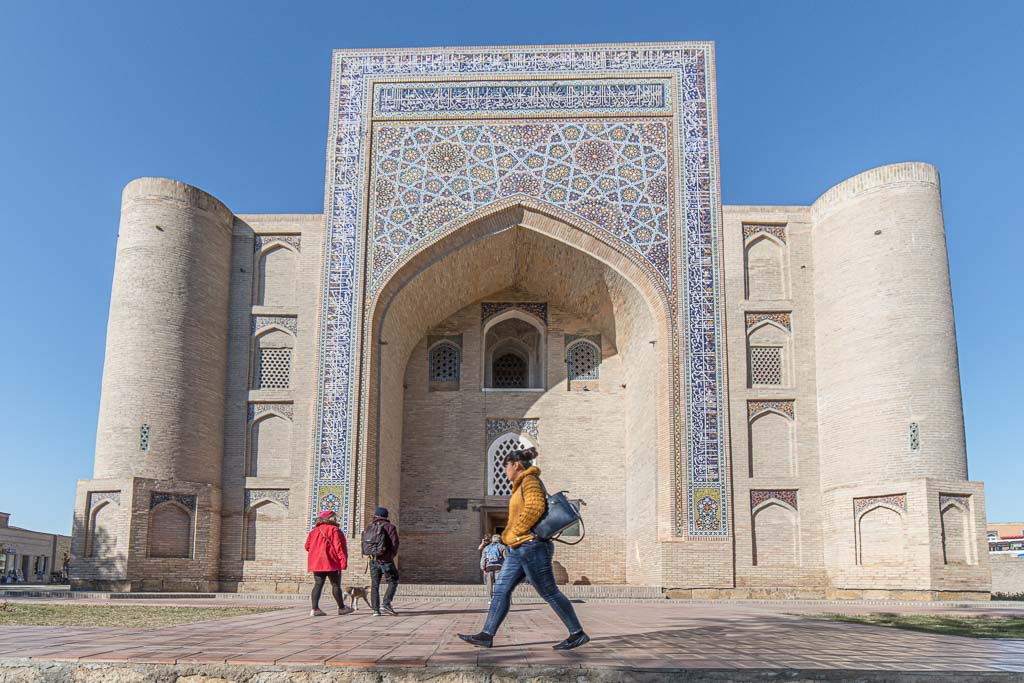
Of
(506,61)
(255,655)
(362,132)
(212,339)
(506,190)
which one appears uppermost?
(506,61)

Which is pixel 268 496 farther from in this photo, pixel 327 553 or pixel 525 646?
pixel 525 646

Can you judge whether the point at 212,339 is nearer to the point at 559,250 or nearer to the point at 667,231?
the point at 559,250

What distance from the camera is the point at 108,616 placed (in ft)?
22.5

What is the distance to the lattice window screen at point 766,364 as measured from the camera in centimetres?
1434

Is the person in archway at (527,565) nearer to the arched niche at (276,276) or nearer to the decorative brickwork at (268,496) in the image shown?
the decorative brickwork at (268,496)

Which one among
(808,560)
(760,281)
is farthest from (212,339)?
(808,560)

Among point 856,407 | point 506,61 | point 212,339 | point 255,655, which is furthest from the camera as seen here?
point 506,61

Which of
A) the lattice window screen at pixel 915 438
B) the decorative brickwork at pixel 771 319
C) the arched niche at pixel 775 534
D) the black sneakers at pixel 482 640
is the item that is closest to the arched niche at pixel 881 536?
→ the lattice window screen at pixel 915 438

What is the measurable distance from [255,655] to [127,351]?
10.7m

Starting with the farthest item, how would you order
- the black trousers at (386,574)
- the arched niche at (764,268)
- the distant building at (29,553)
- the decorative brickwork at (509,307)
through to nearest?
1. the distant building at (29,553)
2. the decorative brickwork at (509,307)
3. the arched niche at (764,268)
4. the black trousers at (386,574)

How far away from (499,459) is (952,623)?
974 cm

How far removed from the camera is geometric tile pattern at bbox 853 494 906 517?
12633 mm

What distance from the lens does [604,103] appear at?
14.9 meters

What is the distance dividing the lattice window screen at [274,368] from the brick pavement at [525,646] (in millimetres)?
8488
